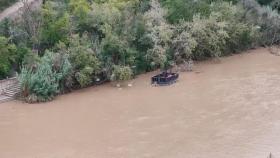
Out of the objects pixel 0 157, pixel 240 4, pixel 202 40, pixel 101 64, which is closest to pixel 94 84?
pixel 101 64

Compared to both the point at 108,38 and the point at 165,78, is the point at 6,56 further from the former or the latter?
the point at 165,78

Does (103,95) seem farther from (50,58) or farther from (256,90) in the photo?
(256,90)

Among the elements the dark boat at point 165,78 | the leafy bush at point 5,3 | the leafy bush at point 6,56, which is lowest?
the dark boat at point 165,78

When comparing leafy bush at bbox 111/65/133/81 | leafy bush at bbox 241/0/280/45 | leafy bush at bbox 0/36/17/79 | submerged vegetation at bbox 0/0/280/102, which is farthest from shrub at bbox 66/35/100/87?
leafy bush at bbox 241/0/280/45

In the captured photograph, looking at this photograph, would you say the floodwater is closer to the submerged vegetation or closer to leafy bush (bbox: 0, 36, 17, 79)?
the submerged vegetation

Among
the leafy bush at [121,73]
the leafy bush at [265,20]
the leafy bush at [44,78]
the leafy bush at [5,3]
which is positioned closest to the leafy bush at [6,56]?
the leafy bush at [44,78]

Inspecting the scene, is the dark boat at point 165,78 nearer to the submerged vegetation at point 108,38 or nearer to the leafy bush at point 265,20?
the submerged vegetation at point 108,38
